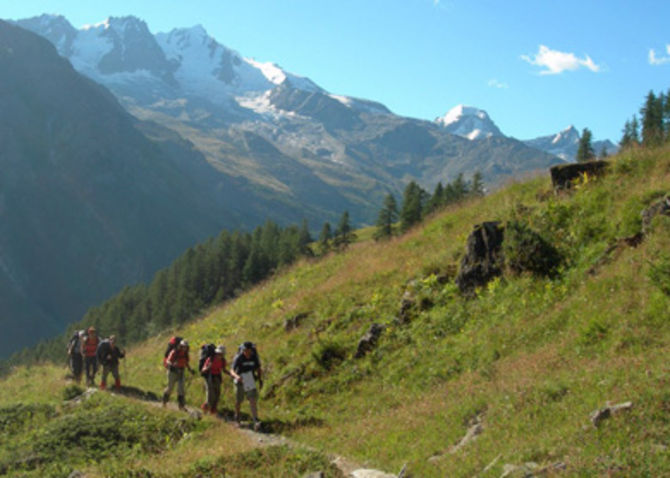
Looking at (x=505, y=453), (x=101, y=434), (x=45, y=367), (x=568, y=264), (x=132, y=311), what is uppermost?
(x=568, y=264)

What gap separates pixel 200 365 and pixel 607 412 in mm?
10335

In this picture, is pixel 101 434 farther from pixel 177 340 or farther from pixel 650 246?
pixel 650 246

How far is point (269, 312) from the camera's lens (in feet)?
70.4

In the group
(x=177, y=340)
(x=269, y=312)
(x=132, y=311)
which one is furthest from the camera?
(x=132, y=311)

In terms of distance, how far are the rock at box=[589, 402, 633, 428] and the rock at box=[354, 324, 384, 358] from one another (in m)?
7.77

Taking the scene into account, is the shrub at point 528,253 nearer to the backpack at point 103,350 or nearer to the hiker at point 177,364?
the hiker at point 177,364

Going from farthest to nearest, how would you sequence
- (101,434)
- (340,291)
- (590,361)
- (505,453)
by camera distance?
(340,291)
(101,434)
(590,361)
(505,453)

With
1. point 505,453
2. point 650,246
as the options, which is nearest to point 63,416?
point 505,453

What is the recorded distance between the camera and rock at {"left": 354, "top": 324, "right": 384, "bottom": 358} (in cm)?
1482

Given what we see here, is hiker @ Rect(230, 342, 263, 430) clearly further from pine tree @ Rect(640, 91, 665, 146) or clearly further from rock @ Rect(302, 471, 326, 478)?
pine tree @ Rect(640, 91, 665, 146)

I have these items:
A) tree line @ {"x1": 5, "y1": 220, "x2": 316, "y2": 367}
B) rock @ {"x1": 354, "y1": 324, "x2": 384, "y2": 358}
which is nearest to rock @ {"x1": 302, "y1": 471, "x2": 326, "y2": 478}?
rock @ {"x1": 354, "y1": 324, "x2": 384, "y2": 358}

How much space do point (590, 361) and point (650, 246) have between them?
3285 millimetres

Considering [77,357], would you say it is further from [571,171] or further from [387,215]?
[387,215]

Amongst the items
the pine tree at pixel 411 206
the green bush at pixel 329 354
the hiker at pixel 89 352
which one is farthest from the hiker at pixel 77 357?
the pine tree at pixel 411 206
